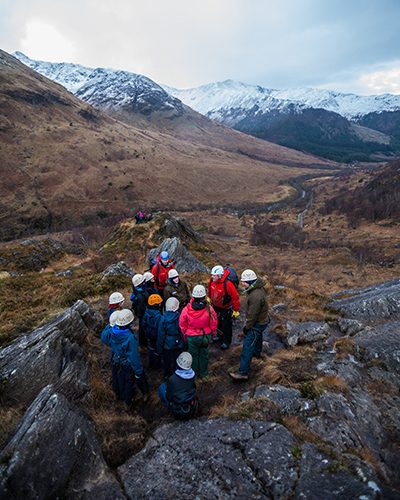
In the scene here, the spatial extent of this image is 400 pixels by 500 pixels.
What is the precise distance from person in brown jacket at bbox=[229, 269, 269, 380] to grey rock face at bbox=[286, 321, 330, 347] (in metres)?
2.98

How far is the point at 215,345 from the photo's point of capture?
11.1m

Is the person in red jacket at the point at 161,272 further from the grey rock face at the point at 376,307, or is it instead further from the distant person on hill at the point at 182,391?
the grey rock face at the point at 376,307

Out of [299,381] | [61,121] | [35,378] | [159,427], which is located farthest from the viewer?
[61,121]

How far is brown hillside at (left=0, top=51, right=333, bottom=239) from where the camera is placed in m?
71.7

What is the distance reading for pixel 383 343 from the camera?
9984 millimetres

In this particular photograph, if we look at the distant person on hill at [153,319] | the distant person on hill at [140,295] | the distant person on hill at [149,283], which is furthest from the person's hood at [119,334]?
the distant person on hill at [149,283]

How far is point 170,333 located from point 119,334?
1.40m

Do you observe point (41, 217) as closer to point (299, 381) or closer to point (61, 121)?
point (61, 121)

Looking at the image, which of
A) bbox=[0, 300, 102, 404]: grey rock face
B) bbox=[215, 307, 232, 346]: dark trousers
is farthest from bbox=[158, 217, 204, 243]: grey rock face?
bbox=[0, 300, 102, 404]: grey rock face

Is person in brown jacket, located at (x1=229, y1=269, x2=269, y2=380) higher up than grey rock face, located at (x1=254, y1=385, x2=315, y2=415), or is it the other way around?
person in brown jacket, located at (x1=229, y1=269, x2=269, y2=380)

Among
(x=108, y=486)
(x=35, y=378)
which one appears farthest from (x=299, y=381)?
(x=35, y=378)

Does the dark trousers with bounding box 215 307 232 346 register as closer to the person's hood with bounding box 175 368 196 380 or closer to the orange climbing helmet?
the orange climbing helmet

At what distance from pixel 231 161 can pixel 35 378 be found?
151446 mm

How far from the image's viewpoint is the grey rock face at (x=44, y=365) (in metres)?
7.45
